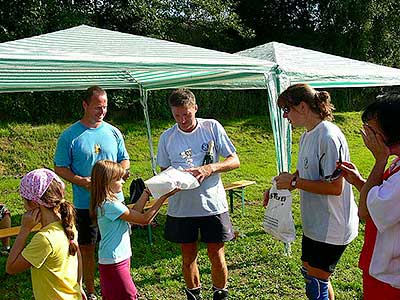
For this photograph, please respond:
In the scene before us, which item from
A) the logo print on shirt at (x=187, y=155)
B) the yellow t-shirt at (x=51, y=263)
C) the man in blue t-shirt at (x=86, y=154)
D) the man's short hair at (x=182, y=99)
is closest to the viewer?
the yellow t-shirt at (x=51, y=263)

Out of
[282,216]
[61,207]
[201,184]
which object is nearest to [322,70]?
[282,216]

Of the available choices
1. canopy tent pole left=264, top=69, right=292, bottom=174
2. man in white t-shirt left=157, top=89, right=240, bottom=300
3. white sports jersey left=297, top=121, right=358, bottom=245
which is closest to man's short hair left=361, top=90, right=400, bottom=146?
white sports jersey left=297, top=121, right=358, bottom=245

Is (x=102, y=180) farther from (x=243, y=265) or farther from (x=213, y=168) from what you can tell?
(x=243, y=265)

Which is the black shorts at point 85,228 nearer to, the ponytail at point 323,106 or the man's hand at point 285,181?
the man's hand at point 285,181

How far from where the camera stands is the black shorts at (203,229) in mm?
3277

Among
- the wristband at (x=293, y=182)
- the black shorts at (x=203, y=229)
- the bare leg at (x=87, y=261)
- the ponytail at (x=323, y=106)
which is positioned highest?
the ponytail at (x=323, y=106)

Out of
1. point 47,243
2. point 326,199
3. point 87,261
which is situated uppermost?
point 326,199

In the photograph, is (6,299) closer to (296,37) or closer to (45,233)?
(45,233)

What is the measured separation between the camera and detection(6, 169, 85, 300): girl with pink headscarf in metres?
2.30

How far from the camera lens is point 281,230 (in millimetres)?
3232

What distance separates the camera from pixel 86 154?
143 inches

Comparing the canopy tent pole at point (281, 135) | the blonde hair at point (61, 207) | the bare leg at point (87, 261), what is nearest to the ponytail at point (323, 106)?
the blonde hair at point (61, 207)

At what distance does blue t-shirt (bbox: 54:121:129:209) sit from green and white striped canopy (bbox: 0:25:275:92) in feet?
1.66

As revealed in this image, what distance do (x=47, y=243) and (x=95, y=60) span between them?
4.08ft
